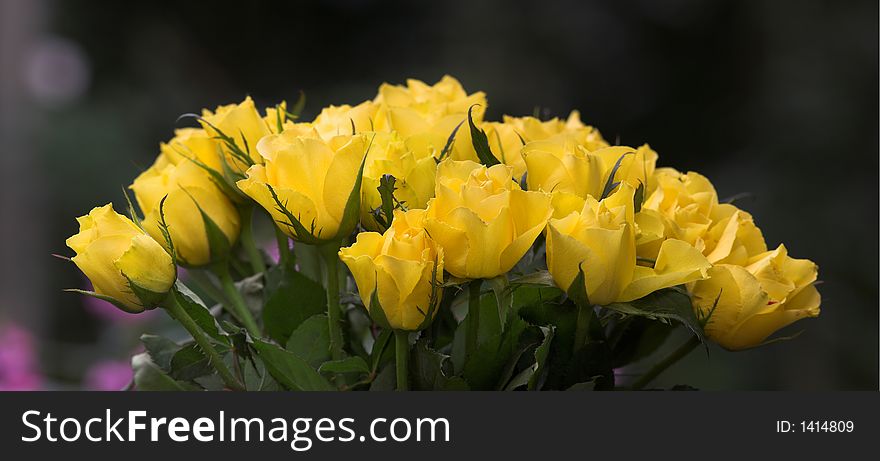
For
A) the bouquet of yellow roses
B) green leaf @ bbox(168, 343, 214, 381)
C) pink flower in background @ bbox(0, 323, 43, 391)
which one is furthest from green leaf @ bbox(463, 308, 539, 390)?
pink flower in background @ bbox(0, 323, 43, 391)

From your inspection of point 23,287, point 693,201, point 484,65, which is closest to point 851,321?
point 484,65

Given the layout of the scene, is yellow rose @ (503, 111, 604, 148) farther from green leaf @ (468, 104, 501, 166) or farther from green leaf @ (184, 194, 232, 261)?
green leaf @ (184, 194, 232, 261)

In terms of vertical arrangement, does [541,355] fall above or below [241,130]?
below

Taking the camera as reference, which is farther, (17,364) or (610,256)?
(17,364)

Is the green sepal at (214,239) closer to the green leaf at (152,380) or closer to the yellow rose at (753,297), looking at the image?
the green leaf at (152,380)

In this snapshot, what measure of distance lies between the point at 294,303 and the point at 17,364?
502 millimetres

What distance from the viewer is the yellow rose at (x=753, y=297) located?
362 mm

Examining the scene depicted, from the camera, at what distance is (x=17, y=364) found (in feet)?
2.67

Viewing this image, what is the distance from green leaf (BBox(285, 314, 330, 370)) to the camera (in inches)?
15.3

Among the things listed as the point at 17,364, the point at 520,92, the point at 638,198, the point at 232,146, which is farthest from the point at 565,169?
the point at 520,92

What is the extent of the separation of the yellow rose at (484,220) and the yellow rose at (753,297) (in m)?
0.08

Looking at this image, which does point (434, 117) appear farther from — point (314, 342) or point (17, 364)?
point (17, 364)

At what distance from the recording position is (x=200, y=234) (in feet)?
1.34

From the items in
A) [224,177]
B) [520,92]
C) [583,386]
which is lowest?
[583,386]
